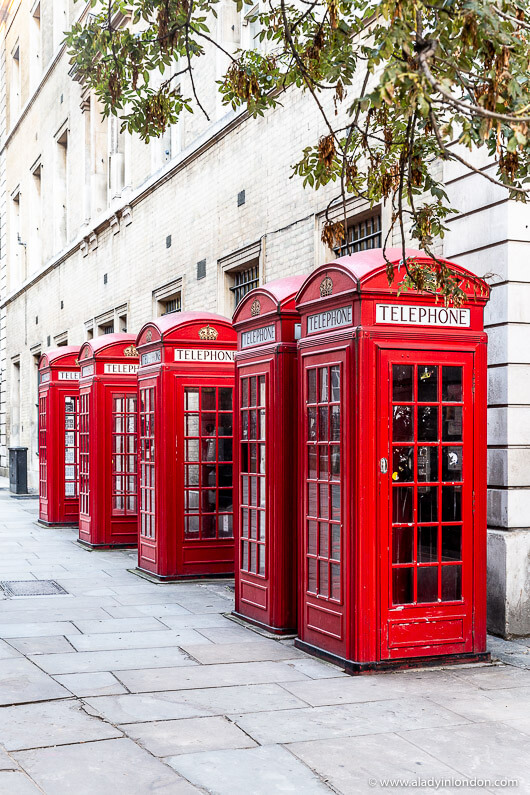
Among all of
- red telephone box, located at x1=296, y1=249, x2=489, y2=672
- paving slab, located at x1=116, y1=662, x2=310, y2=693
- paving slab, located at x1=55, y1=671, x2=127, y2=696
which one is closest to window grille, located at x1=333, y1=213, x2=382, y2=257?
red telephone box, located at x1=296, y1=249, x2=489, y2=672

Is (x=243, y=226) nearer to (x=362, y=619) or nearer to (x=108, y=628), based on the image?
(x=108, y=628)

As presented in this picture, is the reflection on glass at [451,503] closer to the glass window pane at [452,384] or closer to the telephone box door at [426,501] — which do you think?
the telephone box door at [426,501]

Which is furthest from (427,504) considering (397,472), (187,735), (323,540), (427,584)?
(187,735)

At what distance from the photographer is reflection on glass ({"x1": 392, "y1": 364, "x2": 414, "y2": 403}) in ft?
21.2

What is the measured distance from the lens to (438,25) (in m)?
5.08

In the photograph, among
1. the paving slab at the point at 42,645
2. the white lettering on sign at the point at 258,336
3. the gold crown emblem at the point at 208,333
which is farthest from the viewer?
the gold crown emblem at the point at 208,333

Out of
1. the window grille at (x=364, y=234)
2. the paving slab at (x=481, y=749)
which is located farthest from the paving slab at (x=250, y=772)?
the window grille at (x=364, y=234)

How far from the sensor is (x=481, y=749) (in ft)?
16.0

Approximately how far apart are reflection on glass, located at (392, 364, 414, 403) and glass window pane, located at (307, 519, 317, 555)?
1.16 metres

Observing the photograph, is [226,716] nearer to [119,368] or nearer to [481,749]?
[481,749]

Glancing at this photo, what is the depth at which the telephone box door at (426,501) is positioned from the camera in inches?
253

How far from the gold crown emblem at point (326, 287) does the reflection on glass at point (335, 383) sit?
1.71 ft

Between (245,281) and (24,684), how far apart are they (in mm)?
8907

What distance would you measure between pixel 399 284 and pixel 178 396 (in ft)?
14.7
